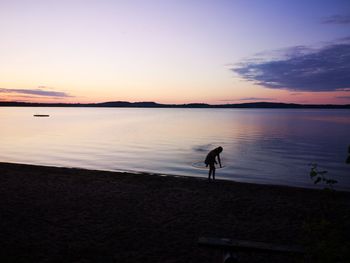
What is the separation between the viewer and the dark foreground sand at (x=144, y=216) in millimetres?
8516

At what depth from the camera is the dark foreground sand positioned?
8.52 metres

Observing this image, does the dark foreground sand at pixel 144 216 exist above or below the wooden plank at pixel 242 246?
below

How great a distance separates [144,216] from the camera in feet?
38.0

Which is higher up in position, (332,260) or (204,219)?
(332,260)

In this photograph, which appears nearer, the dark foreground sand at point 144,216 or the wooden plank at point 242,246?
the wooden plank at point 242,246

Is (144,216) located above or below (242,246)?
below

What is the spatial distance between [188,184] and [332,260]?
13696mm

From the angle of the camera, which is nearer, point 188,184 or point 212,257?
point 212,257

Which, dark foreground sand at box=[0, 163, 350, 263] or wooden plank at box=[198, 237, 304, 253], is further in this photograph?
dark foreground sand at box=[0, 163, 350, 263]

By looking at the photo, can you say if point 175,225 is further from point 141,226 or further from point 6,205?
point 6,205

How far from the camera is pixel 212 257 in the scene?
27.2 feet

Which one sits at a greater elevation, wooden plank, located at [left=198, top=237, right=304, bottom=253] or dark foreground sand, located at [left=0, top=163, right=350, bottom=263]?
wooden plank, located at [left=198, top=237, right=304, bottom=253]

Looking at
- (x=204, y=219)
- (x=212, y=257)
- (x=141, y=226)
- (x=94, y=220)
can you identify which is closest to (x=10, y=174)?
(x=94, y=220)

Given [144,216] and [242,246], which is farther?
[144,216]
